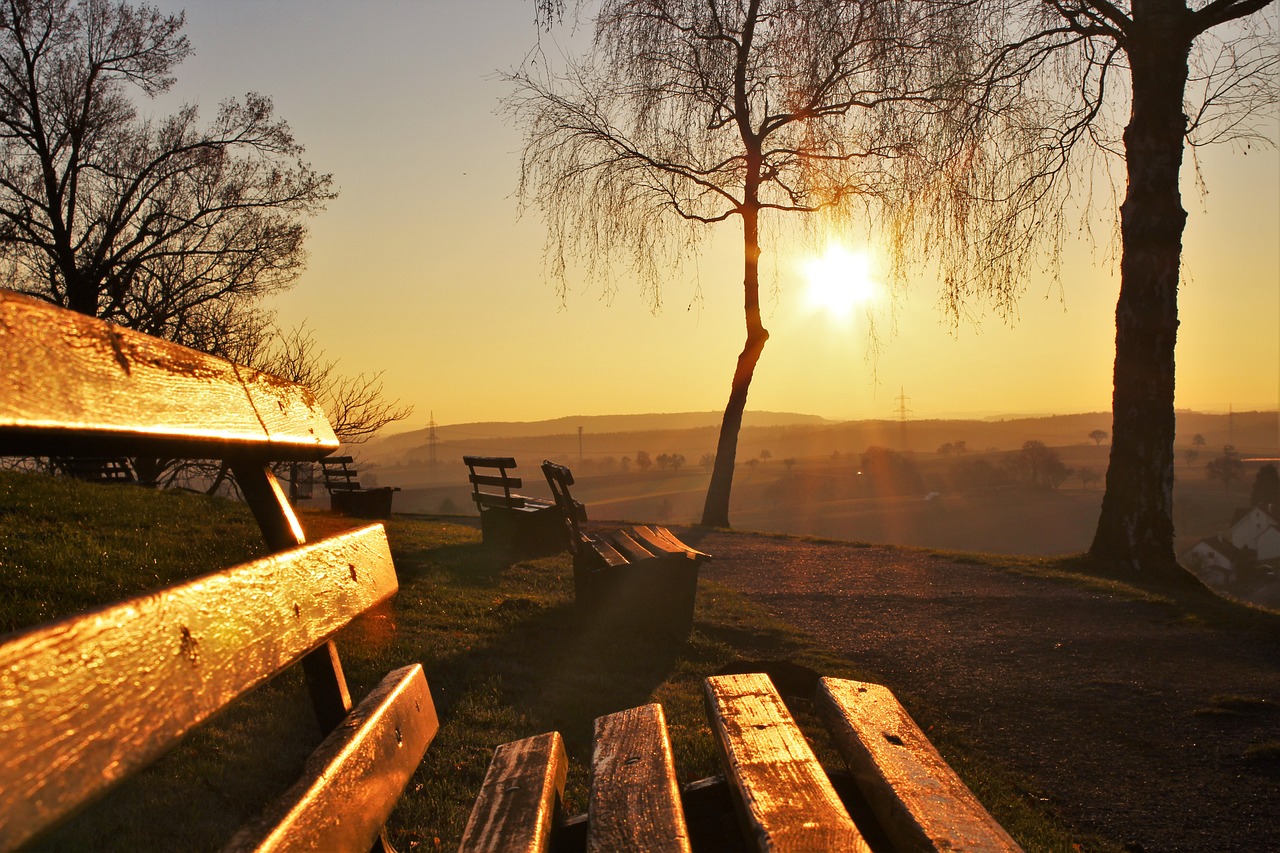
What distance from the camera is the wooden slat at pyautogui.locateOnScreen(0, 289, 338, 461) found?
0.86 metres

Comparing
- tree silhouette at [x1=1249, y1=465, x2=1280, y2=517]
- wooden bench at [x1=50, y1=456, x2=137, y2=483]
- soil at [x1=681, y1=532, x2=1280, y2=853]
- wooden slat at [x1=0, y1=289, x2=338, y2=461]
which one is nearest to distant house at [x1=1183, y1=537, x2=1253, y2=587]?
tree silhouette at [x1=1249, y1=465, x2=1280, y2=517]

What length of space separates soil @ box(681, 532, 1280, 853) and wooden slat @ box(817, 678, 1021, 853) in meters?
1.97

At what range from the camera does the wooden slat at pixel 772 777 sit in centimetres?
143

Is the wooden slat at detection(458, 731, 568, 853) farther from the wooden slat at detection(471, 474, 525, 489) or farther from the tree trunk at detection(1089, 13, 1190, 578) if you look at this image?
the tree trunk at detection(1089, 13, 1190, 578)

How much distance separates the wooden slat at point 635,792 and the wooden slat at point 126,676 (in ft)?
1.97

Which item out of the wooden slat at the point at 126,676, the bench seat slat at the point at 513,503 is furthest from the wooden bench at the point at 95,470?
the wooden slat at the point at 126,676

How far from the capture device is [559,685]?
17.2 ft

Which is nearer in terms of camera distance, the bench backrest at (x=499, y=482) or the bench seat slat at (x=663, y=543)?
the bench seat slat at (x=663, y=543)

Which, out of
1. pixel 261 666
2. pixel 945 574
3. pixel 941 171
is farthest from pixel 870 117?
pixel 261 666

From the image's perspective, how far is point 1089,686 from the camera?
558 cm

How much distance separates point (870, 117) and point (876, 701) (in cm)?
1434

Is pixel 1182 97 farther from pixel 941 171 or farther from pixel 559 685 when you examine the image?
pixel 559 685

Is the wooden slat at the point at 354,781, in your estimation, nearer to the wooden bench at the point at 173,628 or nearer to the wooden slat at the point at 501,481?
the wooden bench at the point at 173,628

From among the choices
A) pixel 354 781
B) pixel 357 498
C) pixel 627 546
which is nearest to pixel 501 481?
pixel 357 498
